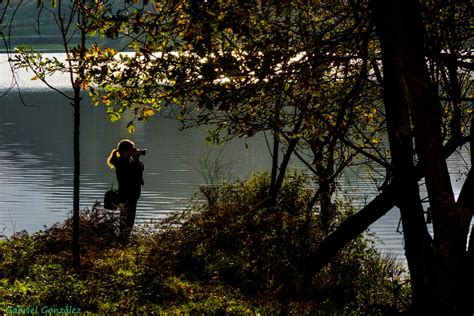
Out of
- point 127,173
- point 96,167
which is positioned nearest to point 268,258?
point 127,173

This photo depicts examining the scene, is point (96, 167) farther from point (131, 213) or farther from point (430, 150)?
point (430, 150)

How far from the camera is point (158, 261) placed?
1395cm

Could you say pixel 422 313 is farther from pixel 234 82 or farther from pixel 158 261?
pixel 158 261

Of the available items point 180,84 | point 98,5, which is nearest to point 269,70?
point 180,84

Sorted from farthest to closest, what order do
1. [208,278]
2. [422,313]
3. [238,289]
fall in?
[208,278] → [238,289] → [422,313]

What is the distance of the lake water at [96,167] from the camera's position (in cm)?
3559

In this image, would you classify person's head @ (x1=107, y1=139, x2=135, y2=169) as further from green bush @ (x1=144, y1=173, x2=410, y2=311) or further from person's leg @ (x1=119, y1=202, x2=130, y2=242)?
green bush @ (x1=144, y1=173, x2=410, y2=311)

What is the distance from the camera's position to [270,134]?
1160cm

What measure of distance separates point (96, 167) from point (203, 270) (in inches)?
2043

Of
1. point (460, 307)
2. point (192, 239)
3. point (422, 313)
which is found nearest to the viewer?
point (460, 307)

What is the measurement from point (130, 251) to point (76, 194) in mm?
2063

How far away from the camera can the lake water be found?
117ft

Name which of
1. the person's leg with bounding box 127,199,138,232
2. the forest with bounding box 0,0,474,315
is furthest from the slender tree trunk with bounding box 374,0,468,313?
the person's leg with bounding box 127,199,138,232

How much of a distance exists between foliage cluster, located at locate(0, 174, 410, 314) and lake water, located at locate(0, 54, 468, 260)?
8.20 ft
